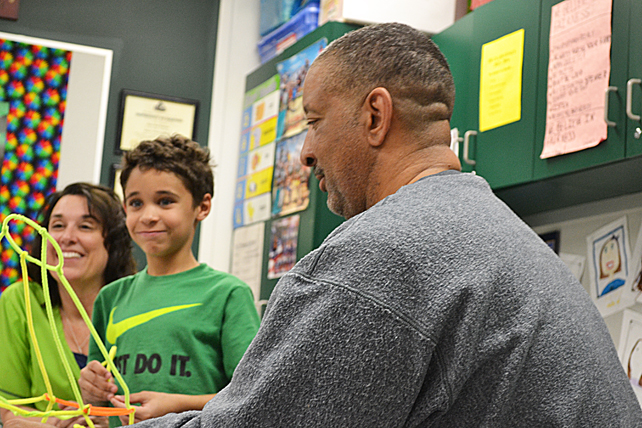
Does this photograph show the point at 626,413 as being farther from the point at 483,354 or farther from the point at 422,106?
the point at 422,106

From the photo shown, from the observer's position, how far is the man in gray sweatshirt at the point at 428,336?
26.5 inches

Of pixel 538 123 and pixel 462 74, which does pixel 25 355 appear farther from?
pixel 462 74

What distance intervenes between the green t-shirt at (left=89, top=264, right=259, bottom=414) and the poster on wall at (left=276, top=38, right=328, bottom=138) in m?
1.27

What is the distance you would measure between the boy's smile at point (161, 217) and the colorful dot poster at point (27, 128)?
139 cm

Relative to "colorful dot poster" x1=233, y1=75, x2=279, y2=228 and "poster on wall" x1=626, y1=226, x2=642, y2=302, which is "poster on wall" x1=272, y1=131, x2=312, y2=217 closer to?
"colorful dot poster" x1=233, y1=75, x2=279, y2=228

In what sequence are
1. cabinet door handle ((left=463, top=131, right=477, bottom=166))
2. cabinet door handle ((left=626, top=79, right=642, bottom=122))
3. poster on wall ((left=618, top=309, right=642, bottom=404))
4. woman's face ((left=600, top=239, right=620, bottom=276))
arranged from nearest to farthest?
cabinet door handle ((left=626, top=79, right=642, bottom=122))
poster on wall ((left=618, top=309, right=642, bottom=404))
woman's face ((left=600, top=239, right=620, bottom=276))
cabinet door handle ((left=463, top=131, right=477, bottom=166))

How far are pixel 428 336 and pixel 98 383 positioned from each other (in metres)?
0.74

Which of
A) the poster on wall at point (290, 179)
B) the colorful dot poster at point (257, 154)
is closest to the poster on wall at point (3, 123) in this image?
the colorful dot poster at point (257, 154)

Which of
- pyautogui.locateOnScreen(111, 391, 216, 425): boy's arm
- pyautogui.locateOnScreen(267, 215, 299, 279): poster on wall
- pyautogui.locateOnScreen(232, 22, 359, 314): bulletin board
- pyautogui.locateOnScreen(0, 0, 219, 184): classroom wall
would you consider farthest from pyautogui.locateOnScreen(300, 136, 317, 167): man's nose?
pyautogui.locateOnScreen(0, 0, 219, 184): classroom wall

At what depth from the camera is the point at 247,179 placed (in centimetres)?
305

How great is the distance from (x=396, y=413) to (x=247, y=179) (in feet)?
7.92

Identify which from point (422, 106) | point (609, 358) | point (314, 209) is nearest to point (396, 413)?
point (609, 358)

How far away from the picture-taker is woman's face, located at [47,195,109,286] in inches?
67.5

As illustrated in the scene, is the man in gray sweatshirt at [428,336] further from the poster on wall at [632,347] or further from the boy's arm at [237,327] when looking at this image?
the poster on wall at [632,347]
